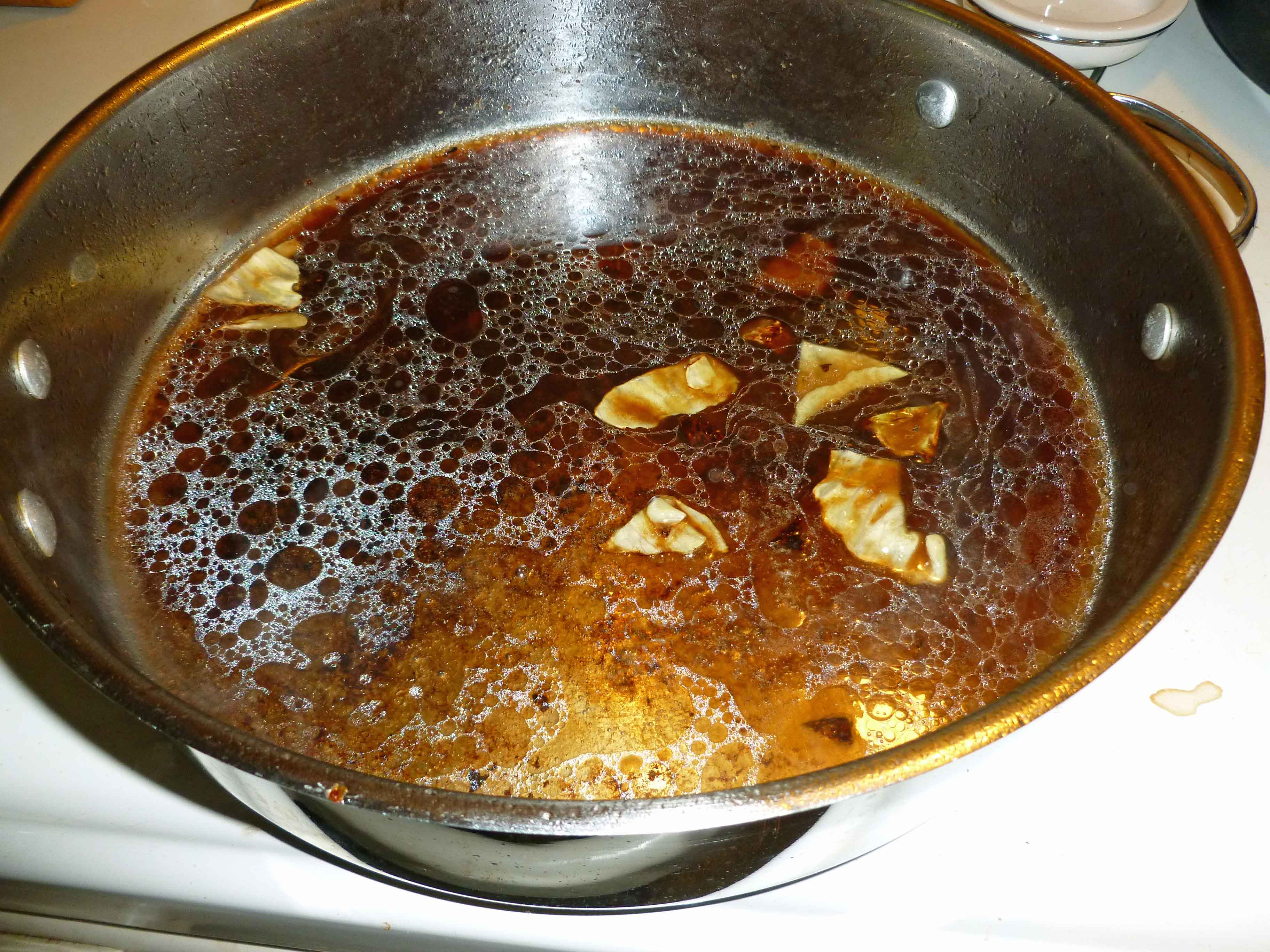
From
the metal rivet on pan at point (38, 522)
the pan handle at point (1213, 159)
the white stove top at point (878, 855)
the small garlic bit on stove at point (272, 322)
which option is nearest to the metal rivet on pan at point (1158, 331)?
the pan handle at point (1213, 159)

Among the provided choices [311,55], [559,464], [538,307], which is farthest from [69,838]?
[311,55]

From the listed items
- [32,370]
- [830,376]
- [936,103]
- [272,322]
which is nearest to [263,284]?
[272,322]

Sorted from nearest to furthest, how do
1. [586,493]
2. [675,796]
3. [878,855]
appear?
[675,796], [878,855], [586,493]

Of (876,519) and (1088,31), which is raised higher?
(1088,31)

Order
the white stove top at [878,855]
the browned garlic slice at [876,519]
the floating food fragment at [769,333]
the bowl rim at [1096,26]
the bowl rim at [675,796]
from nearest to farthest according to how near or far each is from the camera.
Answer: the bowl rim at [675,796]
the white stove top at [878,855]
the browned garlic slice at [876,519]
the floating food fragment at [769,333]
the bowl rim at [1096,26]

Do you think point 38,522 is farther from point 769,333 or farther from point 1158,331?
point 1158,331

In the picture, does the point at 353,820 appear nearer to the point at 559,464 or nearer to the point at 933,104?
the point at 559,464

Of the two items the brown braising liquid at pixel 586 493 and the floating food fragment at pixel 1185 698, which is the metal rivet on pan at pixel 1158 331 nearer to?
the brown braising liquid at pixel 586 493
